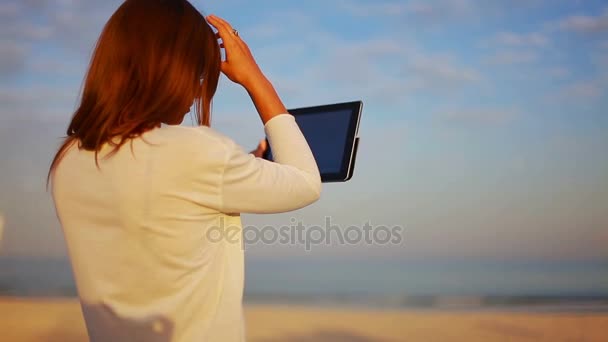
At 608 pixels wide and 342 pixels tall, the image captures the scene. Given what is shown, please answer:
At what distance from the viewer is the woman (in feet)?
3.10

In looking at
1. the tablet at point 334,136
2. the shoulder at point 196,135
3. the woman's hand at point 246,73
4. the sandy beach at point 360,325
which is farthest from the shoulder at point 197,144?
the sandy beach at point 360,325

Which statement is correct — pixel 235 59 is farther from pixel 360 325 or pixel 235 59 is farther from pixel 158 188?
pixel 360 325

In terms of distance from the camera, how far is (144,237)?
3.12 feet

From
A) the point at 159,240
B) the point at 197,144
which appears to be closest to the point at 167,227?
the point at 159,240

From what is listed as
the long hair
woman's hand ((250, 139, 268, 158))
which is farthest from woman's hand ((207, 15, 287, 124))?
woman's hand ((250, 139, 268, 158))

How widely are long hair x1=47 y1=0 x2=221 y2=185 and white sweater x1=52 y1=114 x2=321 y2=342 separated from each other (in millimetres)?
27

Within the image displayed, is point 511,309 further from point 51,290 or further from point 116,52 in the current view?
point 116,52

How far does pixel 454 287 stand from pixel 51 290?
5020 millimetres

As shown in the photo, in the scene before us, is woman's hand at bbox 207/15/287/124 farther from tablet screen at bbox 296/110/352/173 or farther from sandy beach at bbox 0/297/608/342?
sandy beach at bbox 0/297/608/342

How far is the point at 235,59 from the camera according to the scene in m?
1.10

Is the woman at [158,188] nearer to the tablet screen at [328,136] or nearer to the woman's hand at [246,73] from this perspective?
the woman's hand at [246,73]

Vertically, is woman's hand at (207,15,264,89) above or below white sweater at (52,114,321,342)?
above

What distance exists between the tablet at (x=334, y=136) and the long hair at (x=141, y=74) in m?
0.31

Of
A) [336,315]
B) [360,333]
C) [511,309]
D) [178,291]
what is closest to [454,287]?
[511,309]
